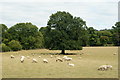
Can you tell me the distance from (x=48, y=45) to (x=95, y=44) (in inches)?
2888

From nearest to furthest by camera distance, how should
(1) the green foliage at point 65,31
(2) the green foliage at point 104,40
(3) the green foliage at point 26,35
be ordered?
1. (1) the green foliage at point 65,31
2. (3) the green foliage at point 26,35
3. (2) the green foliage at point 104,40

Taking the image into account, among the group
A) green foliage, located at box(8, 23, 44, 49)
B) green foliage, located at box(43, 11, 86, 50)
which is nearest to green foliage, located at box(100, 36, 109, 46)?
green foliage, located at box(8, 23, 44, 49)

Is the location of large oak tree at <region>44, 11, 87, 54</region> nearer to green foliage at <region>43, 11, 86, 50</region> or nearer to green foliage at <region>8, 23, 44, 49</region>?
green foliage at <region>43, 11, 86, 50</region>

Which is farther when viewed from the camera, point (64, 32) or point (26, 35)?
point (26, 35)

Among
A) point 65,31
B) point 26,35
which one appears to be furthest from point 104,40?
point 65,31

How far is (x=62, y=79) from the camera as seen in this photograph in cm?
1362

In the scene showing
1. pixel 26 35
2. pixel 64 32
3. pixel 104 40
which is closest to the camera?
pixel 64 32

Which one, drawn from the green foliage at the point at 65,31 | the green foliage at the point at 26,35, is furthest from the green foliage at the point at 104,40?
the green foliage at the point at 65,31

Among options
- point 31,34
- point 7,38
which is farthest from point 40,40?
point 7,38

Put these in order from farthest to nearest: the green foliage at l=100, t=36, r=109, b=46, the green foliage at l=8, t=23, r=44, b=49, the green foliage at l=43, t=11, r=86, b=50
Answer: the green foliage at l=100, t=36, r=109, b=46 < the green foliage at l=8, t=23, r=44, b=49 < the green foliage at l=43, t=11, r=86, b=50

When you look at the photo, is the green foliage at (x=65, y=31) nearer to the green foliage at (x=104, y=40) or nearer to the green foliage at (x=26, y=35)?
the green foliage at (x=26, y=35)

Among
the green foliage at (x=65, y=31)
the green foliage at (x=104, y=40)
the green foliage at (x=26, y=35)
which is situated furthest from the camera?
the green foliage at (x=104, y=40)

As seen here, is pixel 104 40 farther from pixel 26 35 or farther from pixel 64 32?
pixel 64 32

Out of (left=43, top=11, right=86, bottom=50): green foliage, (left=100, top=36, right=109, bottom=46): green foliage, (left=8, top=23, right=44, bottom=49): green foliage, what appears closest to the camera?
(left=43, top=11, right=86, bottom=50): green foliage
